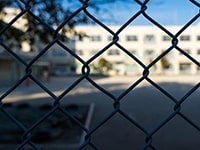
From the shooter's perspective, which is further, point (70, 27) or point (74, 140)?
point (70, 27)

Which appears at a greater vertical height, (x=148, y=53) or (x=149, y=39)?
(x=149, y=39)

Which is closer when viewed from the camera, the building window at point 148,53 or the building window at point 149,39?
the building window at point 149,39

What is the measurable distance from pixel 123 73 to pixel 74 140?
44.9m

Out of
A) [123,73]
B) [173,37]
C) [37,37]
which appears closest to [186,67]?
[123,73]

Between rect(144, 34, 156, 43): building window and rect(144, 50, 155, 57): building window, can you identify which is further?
rect(144, 50, 155, 57): building window

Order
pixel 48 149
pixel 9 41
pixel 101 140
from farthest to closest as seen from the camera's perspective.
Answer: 1. pixel 9 41
2. pixel 101 140
3. pixel 48 149

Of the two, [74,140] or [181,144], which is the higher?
[74,140]

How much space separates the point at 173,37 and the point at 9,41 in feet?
26.1

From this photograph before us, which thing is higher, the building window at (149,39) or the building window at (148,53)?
the building window at (149,39)

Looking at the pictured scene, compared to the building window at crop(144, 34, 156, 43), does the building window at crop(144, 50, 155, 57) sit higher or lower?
lower

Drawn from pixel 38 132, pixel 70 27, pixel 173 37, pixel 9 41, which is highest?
pixel 9 41

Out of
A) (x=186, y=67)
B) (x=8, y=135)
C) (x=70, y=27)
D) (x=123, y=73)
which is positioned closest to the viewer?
(x=8, y=135)

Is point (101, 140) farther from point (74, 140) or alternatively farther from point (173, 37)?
point (173, 37)

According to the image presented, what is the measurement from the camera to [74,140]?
5.95 m
